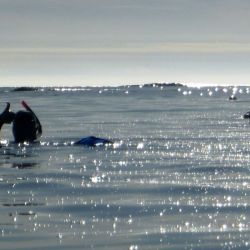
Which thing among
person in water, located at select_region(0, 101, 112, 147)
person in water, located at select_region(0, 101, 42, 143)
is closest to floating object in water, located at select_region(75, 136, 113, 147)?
person in water, located at select_region(0, 101, 112, 147)

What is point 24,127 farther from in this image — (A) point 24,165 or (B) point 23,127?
(A) point 24,165

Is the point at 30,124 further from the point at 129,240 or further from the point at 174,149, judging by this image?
the point at 129,240

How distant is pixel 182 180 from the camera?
28.8 metres

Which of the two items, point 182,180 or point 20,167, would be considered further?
point 20,167

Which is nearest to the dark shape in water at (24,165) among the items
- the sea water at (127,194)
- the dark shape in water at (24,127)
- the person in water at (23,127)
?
the sea water at (127,194)

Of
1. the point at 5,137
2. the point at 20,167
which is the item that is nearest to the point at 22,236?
the point at 20,167

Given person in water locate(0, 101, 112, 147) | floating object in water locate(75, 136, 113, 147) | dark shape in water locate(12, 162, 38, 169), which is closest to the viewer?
dark shape in water locate(12, 162, 38, 169)

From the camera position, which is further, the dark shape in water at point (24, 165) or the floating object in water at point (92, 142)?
the floating object in water at point (92, 142)

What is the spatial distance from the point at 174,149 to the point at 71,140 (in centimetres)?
643

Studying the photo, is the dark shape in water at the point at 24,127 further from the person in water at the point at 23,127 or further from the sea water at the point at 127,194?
the sea water at the point at 127,194

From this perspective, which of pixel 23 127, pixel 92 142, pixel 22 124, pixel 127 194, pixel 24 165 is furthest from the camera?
pixel 22 124

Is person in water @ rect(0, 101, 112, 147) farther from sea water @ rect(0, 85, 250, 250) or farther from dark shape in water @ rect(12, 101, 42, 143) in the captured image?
sea water @ rect(0, 85, 250, 250)

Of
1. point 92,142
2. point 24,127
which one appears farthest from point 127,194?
point 24,127

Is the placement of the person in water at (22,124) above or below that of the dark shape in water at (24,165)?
above
